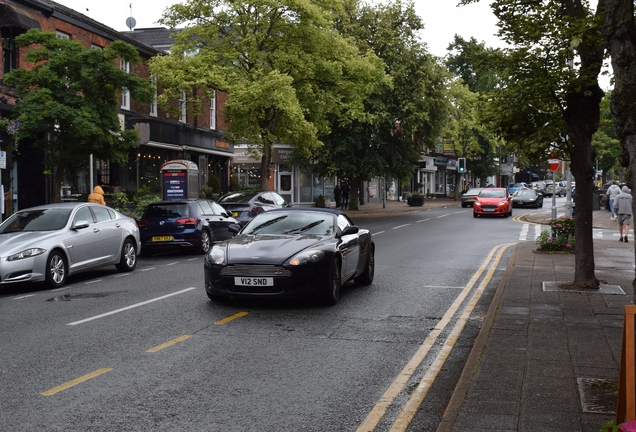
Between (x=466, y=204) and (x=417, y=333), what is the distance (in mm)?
46503

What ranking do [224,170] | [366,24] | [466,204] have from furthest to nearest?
1. [466,204]
2. [224,170]
3. [366,24]

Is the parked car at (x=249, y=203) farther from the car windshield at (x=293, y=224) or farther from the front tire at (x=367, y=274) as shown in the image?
the car windshield at (x=293, y=224)

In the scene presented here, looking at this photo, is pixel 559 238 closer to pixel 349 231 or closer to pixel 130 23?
pixel 349 231

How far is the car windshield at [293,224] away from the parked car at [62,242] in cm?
396

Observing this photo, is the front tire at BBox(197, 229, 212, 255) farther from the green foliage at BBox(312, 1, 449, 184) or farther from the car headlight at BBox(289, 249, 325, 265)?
the green foliage at BBox(312, 1, 449, 184)

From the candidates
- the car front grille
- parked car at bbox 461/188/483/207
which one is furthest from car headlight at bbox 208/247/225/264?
parked car at bbox 461/188/483/207

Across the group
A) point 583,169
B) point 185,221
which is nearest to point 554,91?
point 583,169

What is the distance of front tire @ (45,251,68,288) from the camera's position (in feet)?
42.7

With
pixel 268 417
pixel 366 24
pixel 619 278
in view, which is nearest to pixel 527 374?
pixel 268 417

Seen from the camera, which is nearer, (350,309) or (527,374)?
(527,374)

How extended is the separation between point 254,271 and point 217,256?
66 centimetres

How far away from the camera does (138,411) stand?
5.45 m

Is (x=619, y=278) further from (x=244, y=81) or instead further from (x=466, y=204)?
(x=466, y=204)

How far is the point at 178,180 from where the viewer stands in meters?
30.4
